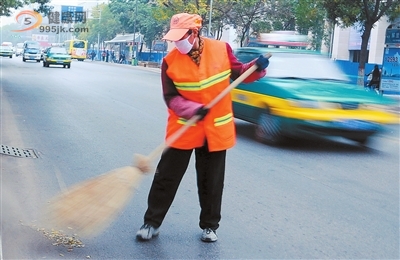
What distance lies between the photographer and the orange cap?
4074 mm

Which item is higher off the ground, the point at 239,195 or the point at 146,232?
the point at 146,232

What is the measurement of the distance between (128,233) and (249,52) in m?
6.27

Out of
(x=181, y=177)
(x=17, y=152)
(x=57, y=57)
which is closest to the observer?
(x=181, y=177)

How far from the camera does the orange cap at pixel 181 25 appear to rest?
4.07 metres

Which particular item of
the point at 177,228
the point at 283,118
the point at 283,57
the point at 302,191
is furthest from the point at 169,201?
the point at 283,57

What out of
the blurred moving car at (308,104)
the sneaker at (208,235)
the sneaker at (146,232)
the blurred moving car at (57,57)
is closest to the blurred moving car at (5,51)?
the blurred moving car at (57,57)

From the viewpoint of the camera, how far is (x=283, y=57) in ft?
33.1

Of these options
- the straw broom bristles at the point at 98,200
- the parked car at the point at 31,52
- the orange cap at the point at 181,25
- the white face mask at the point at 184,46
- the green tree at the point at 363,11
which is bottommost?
the parked car at the point at 31,52

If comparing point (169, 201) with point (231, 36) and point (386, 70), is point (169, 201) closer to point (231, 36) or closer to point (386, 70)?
point (386, 70)

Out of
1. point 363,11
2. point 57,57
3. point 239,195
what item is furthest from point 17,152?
point 57,57

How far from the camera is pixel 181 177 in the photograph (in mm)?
4465

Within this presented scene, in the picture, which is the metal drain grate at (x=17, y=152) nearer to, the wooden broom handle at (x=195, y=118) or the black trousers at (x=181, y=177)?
the black trousers at (x=181, y=177)

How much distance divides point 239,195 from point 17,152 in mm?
3695

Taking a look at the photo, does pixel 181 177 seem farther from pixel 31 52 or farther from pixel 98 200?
pixel 31 52
